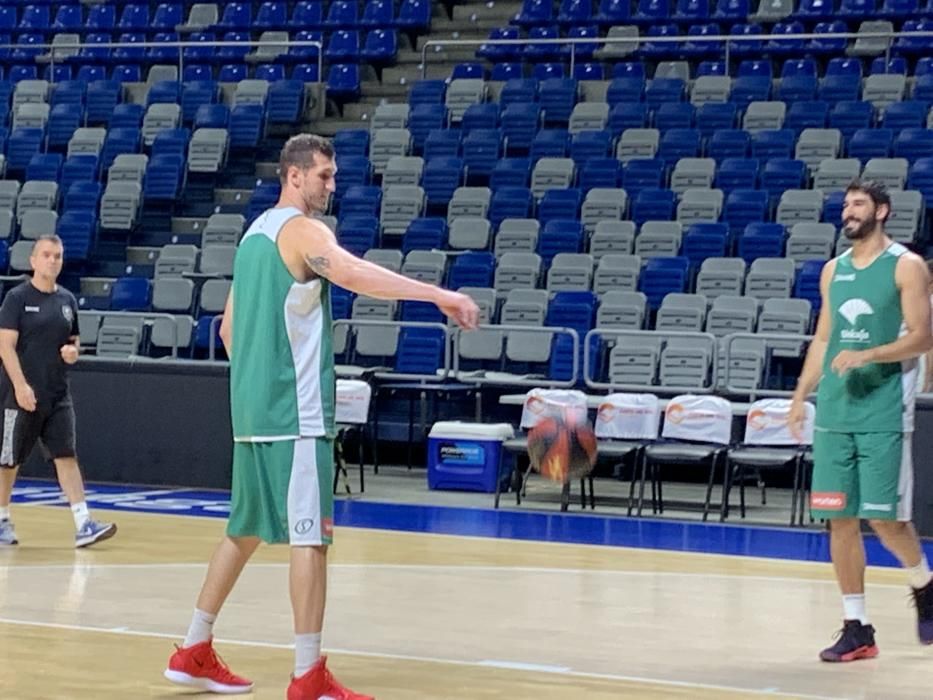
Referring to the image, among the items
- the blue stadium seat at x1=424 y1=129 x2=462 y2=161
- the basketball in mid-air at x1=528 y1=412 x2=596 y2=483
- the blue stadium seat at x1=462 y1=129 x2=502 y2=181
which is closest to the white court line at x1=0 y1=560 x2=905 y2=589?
the basketball in mid-air at x1=528 y1=412 x2=596 y2=483

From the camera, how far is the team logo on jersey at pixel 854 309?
8.09 meters

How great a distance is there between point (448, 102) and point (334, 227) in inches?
114

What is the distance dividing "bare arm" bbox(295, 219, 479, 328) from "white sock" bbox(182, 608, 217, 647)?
4.90 ft

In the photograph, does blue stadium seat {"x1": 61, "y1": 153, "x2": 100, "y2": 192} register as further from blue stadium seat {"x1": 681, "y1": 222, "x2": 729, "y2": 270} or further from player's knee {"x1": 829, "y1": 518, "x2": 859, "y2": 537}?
player's knee {"x1": 829, "y1": 518, "x2": 859, "y2": 537}

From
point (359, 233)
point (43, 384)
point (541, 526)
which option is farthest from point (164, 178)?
point (43, 384)

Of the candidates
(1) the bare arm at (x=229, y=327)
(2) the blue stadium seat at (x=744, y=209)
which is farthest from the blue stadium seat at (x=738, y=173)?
(1) the bare arm at (x=229, y=327)

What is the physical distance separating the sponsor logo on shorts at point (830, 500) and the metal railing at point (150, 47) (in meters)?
15.8

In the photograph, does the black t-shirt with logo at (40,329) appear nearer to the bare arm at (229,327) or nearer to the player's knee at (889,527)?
the bare arm at (229,327)

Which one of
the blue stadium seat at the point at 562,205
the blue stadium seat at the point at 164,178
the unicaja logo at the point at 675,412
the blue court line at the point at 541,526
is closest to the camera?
the blue court line at the point at 541,526

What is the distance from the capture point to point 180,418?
614 inches

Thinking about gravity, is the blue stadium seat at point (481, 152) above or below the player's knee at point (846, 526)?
above

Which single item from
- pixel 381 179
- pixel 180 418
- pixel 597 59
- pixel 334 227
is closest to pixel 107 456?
pixel 180 418

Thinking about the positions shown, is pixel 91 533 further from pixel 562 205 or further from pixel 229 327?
pixel 562 205

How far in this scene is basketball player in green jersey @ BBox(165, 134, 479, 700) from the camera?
6.49 m
